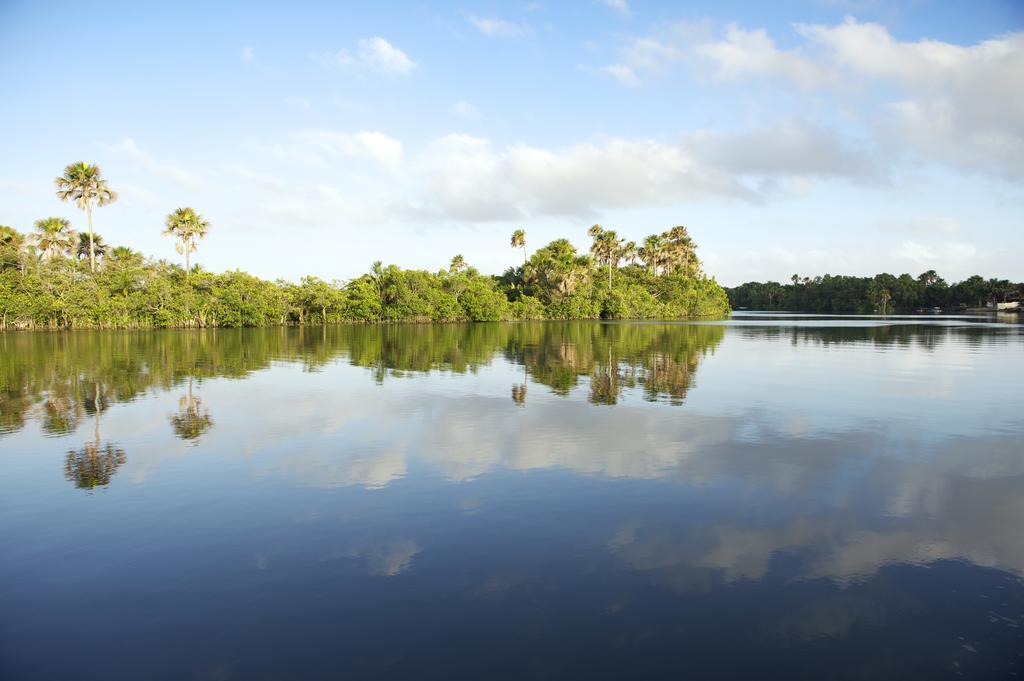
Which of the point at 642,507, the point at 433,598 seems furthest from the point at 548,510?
the point at 433,598

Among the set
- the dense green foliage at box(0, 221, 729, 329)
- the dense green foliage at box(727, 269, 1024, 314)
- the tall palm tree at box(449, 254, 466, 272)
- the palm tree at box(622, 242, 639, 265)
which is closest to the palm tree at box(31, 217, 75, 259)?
the dense green foliage at box(0, 221, 729, 329)

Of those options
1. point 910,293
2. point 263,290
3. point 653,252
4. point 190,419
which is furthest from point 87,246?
point 910,293

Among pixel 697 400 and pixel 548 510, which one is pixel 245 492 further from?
pixel 697 400

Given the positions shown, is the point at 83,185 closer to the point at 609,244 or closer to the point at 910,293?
the point at 609,244

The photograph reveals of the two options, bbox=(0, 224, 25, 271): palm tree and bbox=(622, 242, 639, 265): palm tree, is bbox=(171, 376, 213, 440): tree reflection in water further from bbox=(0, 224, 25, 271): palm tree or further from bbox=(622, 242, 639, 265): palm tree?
bbox=(622, 242, 639, 265): palm tree

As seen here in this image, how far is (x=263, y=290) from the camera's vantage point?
7600cm

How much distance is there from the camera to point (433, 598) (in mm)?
7238

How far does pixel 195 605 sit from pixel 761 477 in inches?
400

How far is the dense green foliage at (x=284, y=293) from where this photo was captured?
63219mm

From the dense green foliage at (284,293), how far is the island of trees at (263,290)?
140 millimetres

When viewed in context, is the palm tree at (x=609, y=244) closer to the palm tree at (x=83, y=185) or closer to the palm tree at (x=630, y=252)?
the palm tree at (x=630, y=252)

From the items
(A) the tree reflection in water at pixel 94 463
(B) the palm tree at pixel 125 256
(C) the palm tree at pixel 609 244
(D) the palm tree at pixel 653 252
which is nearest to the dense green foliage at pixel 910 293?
(D) the palm tree at pixel 653 252

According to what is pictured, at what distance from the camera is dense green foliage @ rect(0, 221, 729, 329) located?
63.2 meters

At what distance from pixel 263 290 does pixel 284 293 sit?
334 centimetres
